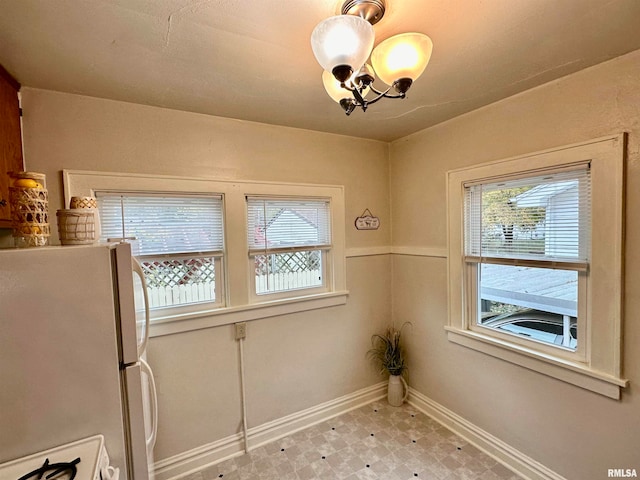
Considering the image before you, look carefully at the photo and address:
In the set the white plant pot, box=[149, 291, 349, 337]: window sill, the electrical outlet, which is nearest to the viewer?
box=[149, 291, 349, 337]: window sill

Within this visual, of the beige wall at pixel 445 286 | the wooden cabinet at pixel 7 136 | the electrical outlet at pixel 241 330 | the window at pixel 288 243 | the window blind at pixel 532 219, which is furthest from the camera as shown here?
the window at pixel 288 243

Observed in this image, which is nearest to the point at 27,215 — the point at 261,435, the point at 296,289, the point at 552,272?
the point at 296,289

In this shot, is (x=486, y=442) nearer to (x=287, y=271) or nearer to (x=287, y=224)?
(x=287, y=271)

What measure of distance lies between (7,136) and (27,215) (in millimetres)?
724

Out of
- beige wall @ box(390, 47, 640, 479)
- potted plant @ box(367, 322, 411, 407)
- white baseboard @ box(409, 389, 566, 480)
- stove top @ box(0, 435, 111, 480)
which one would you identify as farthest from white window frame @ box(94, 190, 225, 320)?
white baseboard @ box(409, 389, 566, 480)

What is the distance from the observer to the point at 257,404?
87.5 inches

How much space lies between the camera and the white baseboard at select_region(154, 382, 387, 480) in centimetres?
194

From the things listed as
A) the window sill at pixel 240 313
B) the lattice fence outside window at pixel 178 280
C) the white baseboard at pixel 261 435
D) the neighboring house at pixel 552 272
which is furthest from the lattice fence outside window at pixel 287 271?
the neighboring house at pixel 552 272

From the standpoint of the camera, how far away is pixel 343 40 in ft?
2.93

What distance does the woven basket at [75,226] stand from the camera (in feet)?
3.61

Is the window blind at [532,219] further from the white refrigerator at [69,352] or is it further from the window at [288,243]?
the white refrigerator at [69,352]

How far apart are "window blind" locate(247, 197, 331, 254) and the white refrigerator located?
1.13 metres

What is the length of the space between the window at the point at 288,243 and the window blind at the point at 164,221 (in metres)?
0.26

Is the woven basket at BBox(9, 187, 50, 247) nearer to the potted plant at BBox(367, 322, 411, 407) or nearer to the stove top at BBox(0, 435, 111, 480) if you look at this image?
the stove top at BBox(0, 435, 111, 480)
